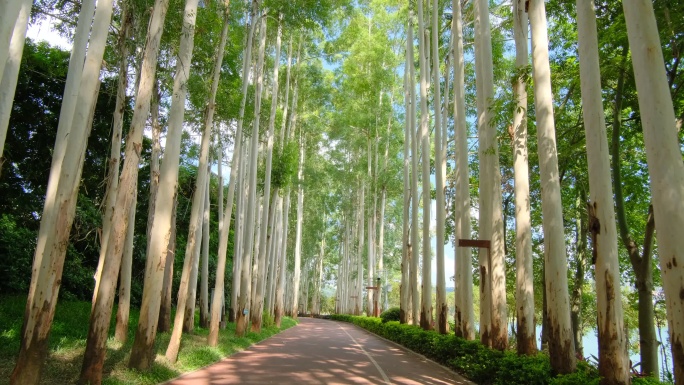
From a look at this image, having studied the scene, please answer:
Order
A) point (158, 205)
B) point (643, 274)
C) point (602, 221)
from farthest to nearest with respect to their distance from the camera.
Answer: point (643, 274)
point (158, 205)
point (602, 221)

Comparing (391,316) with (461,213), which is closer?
(461,213)

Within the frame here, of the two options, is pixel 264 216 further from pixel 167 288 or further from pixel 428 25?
pixel 428 25

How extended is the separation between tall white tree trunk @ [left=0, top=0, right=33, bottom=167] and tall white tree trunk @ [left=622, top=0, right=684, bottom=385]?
21.0 feet

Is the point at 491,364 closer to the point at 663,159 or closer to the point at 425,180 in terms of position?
the point at 663,159

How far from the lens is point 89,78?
6.47 metres

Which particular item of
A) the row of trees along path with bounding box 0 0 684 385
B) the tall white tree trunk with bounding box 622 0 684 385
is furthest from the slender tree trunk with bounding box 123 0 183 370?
the tall white tree trunk with bounding box 622 0 684 385

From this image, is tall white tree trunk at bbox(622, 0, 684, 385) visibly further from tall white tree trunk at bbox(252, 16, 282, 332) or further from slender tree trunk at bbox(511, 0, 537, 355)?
tall white tree trunk at bbox(252, 16, 282, 332)

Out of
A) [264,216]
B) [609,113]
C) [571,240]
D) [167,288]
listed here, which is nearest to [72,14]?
[167,288]

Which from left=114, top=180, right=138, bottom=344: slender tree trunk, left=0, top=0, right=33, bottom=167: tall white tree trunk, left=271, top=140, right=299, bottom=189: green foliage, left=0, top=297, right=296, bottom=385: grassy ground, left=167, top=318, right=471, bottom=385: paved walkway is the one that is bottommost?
left=167, top=318, right=471, bottom=385: paved walkway

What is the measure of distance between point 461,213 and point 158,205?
7.33 meters

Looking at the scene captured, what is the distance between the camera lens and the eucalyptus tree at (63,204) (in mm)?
5789

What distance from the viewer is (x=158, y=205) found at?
850 centimetres

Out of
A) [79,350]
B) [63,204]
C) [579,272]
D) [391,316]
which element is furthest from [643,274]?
[391,316]

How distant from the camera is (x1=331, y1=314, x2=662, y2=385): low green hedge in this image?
6.01 m
